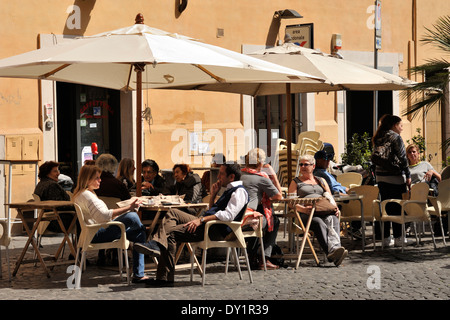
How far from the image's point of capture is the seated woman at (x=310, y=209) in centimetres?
955

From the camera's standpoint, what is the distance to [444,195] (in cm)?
1139

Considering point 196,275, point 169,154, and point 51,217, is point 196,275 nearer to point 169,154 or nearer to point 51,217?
point 51,217

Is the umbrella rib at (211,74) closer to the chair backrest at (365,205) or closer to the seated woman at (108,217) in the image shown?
the chair backrest at (365,205)

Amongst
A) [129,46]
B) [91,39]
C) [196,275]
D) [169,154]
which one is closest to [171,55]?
[129,46]

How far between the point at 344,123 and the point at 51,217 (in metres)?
8.65

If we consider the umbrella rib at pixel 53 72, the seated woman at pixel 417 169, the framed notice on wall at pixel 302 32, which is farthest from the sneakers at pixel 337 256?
the framed notice on wall at pixel 302 32

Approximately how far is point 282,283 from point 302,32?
8131 mm

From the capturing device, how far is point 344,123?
17219mm

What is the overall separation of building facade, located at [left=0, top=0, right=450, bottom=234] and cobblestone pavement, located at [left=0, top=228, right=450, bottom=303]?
4049mm

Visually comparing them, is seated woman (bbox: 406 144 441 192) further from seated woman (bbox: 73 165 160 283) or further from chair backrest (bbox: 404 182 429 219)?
seated woman (bbox: 73 165 160 283)

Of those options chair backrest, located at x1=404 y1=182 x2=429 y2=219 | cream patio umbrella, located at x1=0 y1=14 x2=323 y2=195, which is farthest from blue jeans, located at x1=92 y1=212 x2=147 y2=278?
chair backrest, located at x1=404 y1=182 x2=429 y2=219

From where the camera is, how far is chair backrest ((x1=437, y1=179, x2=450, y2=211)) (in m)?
11.3

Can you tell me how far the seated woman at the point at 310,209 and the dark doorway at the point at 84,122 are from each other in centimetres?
530

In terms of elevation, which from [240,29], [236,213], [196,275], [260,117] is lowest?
[196,275]
